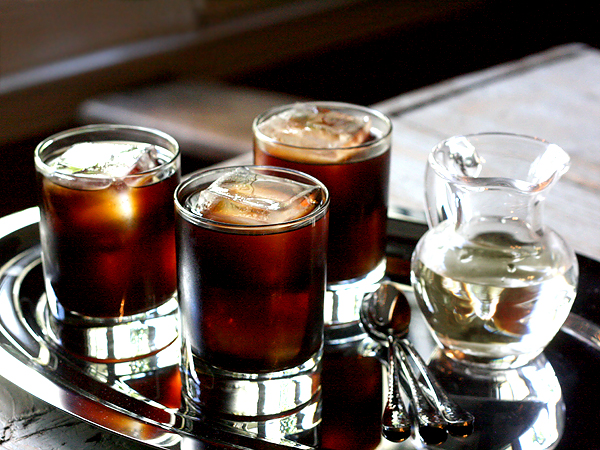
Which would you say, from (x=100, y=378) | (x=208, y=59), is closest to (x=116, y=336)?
(x=100, y=378)

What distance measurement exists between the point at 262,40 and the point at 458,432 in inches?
87.3

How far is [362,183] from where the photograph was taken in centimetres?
60

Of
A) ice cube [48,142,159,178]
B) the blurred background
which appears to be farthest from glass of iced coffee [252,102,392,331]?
the blurred background

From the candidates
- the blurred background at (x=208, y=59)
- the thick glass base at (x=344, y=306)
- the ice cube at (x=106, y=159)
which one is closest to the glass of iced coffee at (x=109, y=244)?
the ice cube at (x=106, y=159)

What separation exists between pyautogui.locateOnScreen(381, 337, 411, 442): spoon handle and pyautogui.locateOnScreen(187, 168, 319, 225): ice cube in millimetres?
143

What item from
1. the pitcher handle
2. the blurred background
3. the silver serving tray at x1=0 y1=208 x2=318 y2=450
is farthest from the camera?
the blurred background

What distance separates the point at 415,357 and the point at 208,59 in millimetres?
1974

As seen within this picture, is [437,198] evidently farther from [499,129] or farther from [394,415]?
[499,129]

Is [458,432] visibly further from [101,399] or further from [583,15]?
[583,15]

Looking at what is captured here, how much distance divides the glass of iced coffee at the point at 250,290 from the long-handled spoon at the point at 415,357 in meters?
0.09

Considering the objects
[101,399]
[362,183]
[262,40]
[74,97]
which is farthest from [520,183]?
[262,40]

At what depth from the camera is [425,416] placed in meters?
0.48

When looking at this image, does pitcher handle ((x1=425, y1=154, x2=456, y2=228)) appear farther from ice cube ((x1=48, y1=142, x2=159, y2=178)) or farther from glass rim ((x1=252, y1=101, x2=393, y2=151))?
ice cube ((x1=48, y1=142, x2=159, y2=178))

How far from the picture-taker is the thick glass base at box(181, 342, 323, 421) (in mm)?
485
